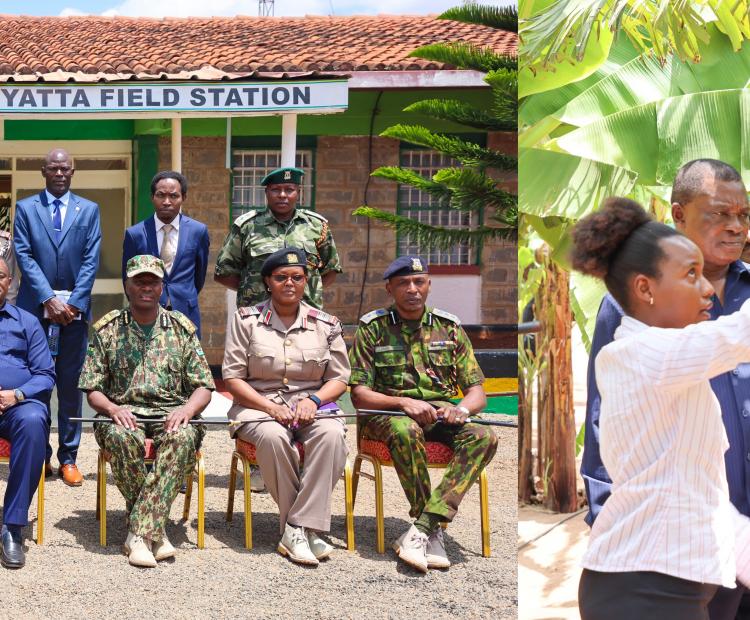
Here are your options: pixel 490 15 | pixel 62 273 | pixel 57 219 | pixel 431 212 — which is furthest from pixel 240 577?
pixel 431 212

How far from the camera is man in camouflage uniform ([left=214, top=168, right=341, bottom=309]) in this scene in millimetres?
4883

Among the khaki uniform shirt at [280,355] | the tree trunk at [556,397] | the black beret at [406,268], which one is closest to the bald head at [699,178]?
the tree trunk at [556,397]

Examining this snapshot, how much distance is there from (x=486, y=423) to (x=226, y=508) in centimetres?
119

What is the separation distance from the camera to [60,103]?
6.94 m

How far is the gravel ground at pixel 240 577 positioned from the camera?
12.5 feet

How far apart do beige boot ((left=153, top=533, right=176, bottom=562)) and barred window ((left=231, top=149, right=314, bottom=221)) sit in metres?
5.78

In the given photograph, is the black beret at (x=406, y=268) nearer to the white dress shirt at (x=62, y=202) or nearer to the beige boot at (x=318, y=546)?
the beige boot at (x=318, y=546)

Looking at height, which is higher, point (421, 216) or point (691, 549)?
point (421, 216)

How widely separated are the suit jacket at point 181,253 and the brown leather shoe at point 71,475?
804 millimetres

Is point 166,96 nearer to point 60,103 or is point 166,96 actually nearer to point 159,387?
point 60,103

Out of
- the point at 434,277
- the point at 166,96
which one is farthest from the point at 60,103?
the point at 434,277

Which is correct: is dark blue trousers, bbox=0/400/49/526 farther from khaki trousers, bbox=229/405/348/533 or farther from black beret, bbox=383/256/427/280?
black beret, bbox=383/256/427/280

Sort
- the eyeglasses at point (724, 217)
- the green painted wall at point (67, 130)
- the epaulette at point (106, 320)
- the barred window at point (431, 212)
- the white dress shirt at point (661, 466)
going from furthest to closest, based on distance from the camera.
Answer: the barred window at point (431, 212) < the green painted wall at point (67, 130) < the epaulette at point (106, 320) < the eyeglasses at point (724, 217) < the white dress shirt at point (661, 466)

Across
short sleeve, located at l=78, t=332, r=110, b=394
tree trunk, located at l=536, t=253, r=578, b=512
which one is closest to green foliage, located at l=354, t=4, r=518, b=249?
short sleeve, located at l=78, t=332, r=110, b=394
